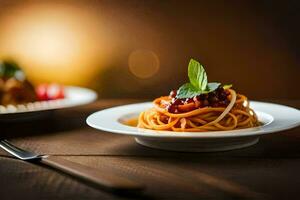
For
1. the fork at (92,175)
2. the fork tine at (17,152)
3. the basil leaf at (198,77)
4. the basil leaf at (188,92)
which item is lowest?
the fork tine at (17,152)

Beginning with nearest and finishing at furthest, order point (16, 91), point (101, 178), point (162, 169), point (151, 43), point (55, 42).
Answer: point (101, 178), point (162, 169), point (16, 91), point (151, 43), point (55, 42)

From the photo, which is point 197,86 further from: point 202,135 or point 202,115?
point 202,135

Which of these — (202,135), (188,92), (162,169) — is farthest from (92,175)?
(188,92)

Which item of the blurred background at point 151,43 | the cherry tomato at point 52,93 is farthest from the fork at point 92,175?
the blurred background at point 151,43

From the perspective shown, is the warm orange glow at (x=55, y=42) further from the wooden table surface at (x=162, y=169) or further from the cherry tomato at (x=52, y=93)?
the wooden table surface at (x=162, y=169)

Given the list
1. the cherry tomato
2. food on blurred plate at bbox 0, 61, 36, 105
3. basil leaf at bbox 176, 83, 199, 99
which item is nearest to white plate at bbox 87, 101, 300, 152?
basil leaf at bbox 176, 83, 199, 99

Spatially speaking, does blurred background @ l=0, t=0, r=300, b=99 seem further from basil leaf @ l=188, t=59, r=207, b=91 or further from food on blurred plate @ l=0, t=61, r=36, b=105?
basil leaf @ l=188, t=59, r=207, b=91

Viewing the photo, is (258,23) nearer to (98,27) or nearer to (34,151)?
(98,27)
